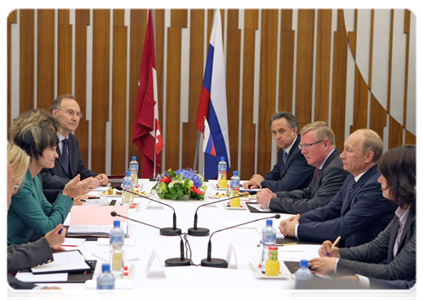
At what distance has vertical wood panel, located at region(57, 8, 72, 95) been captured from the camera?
21.1 feet

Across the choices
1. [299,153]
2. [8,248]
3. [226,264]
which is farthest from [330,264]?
[299,153]

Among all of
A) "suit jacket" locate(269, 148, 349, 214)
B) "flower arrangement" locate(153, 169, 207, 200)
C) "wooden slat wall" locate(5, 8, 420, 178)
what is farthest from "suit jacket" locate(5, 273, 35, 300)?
"wooden slat wall" locate(5, 8, 420, 178)

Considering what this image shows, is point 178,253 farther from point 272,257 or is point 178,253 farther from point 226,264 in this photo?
point 272,257

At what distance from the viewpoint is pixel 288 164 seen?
490cm

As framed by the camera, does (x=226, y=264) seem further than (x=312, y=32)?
No

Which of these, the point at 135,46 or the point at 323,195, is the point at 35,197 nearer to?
the point at 323,195

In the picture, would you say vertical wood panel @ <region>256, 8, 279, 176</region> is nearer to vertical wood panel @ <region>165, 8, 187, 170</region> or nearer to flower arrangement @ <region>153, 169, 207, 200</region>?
vertical wood panel @ <region>165, 8, 187, 170</region>

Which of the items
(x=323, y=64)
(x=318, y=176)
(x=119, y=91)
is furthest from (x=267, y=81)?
(x=318, y=176)

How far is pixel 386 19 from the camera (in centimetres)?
663

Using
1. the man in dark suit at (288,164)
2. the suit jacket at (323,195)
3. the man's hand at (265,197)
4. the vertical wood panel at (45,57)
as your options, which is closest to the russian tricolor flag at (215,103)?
the man in dark suit at (288,164)

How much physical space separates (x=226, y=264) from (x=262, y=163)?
14.8 ft

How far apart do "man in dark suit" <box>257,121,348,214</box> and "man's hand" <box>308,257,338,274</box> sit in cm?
135

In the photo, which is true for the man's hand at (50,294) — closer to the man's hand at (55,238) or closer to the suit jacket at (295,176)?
the man's hand at (55,238)

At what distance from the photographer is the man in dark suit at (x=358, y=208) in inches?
113
